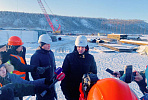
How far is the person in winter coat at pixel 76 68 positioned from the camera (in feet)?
6.06

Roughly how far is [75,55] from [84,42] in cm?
26

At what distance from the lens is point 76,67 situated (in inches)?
72.7

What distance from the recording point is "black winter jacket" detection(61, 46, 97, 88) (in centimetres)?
185

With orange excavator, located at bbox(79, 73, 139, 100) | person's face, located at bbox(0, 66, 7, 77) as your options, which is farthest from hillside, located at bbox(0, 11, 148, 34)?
orange excavator, located at bbox(79, 73, 139, 100)

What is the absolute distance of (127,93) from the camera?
0.85m

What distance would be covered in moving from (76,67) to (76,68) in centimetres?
2

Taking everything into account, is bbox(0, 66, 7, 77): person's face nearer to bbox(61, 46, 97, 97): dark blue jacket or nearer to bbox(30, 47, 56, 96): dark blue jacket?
bbox(30, 47, 56, 96): dark blue jacket

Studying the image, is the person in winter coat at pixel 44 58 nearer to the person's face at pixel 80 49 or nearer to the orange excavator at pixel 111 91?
the person's face at pixel 80 49

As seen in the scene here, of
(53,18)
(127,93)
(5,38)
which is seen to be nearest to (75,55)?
(127,93)

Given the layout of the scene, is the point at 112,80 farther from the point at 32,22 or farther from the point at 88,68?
the point at 32,22

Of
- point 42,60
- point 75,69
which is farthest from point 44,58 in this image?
point 75,69

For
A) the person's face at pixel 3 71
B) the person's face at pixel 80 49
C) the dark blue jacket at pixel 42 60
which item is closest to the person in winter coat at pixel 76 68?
the person's face at pixel 80 49

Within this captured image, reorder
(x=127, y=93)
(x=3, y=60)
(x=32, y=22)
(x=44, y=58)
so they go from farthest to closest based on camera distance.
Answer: (x=32, y=22) → (x=44, y=58) → (x=3, y=60) → (x=127, y=93)

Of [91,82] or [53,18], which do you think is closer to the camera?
[91,82]
